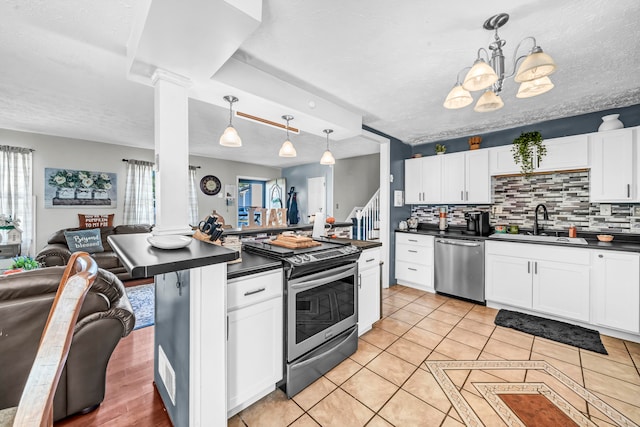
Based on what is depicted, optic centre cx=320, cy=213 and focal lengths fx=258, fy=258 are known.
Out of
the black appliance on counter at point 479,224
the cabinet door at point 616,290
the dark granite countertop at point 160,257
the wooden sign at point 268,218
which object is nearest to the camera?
the dark granite countertop at point 160,257

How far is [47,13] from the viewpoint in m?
1.52

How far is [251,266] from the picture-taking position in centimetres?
160

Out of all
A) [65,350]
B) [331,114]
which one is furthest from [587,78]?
[65,350]

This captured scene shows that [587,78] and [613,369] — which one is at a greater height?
[587,78]

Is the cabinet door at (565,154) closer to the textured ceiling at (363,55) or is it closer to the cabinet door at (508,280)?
the textured ceiling at (363,55)

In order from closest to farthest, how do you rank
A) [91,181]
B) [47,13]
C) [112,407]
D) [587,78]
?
[47,13]
[112,407]
[587,78]
[91,181]

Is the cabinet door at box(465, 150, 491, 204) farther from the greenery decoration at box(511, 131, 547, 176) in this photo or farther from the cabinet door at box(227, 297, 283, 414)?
the cabinet door at box(227, 297, 283, 414)

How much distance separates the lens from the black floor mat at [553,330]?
2414mm

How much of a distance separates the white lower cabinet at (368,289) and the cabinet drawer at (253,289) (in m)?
0.96

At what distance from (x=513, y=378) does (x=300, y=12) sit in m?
2.89

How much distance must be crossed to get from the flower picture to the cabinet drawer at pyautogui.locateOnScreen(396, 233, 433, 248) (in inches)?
210

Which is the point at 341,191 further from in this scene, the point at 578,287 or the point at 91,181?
the point at 91,181

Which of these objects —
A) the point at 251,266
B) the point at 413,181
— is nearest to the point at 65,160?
the point at 251,266

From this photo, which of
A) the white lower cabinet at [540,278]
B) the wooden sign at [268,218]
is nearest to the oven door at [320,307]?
the wooden sign at [268,218]
